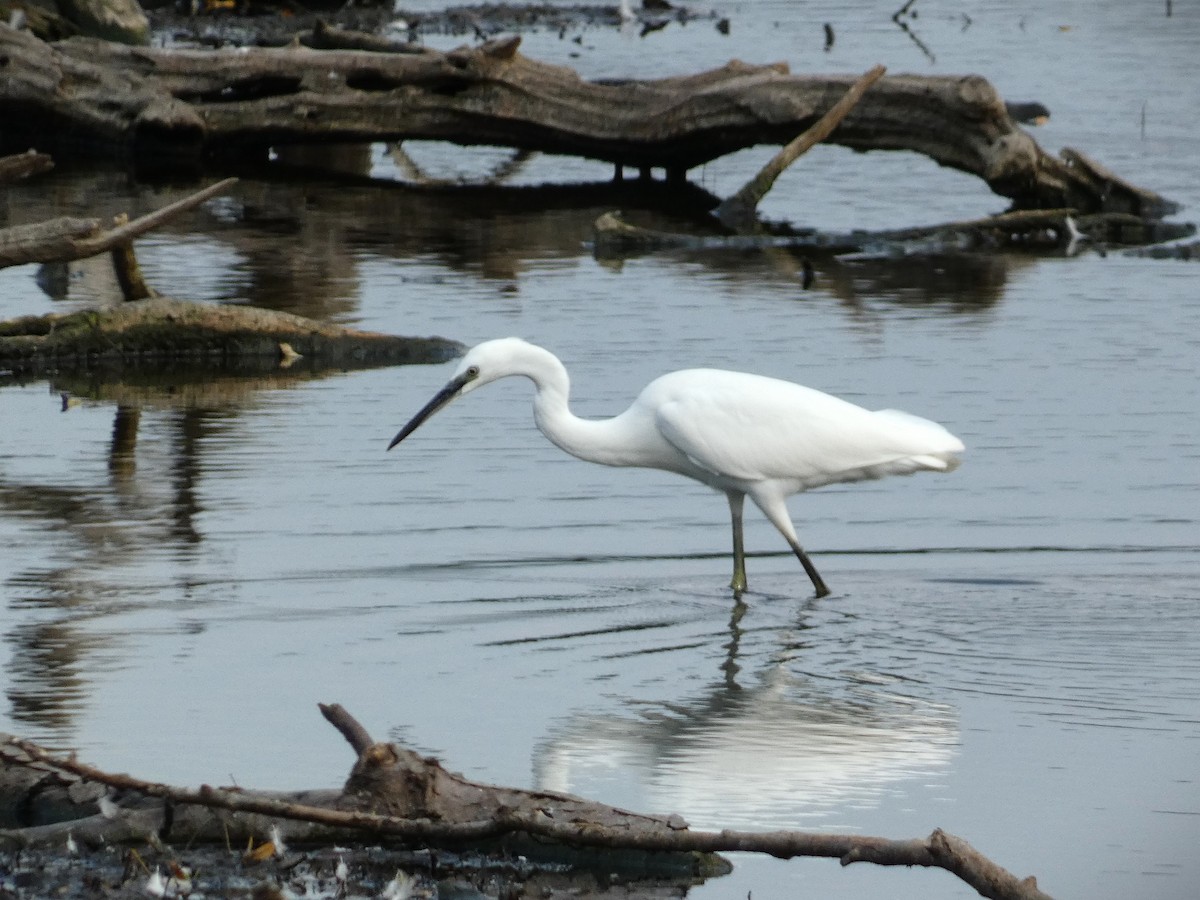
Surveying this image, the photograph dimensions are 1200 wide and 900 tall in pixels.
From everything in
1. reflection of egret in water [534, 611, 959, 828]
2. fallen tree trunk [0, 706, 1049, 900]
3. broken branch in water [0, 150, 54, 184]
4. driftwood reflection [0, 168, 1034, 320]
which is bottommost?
reflection of egret in water [534, 611, 959, 828]

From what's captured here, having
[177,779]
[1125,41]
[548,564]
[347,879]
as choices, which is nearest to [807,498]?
[548,564]

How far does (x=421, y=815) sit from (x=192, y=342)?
916cm

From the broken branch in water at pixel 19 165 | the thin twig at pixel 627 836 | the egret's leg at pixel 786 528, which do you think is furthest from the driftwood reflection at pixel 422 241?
the thin twig at pixel 627 836

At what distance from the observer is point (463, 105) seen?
20953 mm

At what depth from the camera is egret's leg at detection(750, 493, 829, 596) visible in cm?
878

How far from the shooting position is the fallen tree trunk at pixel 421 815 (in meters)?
4.46

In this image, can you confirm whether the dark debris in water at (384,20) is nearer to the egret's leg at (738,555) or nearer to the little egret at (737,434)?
the little egret at (737,434)

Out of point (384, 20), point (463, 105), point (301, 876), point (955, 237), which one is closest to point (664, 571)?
point (301, 876)

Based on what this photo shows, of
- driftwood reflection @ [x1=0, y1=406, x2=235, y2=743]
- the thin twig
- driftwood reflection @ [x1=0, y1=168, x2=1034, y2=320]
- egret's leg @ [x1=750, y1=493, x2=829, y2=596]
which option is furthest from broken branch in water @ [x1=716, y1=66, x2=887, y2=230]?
the thin twig

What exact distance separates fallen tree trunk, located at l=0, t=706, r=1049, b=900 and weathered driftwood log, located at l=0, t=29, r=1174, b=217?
14661 mm

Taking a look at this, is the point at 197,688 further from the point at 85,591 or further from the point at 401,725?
the point at 85,591

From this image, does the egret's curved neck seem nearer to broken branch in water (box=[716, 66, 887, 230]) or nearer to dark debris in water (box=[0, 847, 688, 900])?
dark debris in water (box=[0, 847, 688, 900])

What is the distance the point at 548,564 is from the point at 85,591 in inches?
73.3

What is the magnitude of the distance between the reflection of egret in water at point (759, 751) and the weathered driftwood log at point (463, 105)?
12407 millimetres
